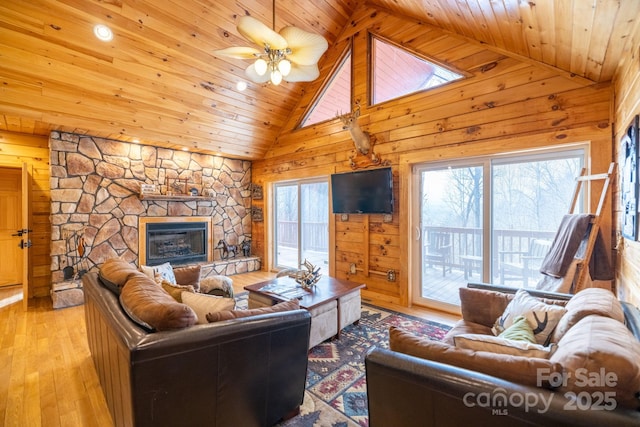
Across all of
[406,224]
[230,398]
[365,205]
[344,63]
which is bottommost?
[230,398]

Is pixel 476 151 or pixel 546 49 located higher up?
pixel 546 49

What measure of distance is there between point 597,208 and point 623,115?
815mm

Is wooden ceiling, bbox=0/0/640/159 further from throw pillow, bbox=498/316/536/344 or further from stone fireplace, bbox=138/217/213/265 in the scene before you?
throw pillow, bbox=498/316/536/344

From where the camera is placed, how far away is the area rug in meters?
1.84

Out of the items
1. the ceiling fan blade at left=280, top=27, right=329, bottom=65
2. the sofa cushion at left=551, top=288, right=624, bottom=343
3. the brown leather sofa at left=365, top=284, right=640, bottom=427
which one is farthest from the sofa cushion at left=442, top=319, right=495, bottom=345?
the ceiling fan blade at left=280, top=27, right=329, bottom=65

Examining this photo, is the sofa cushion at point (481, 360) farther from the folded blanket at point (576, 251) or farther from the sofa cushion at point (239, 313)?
the folded blanket at point (576, 251)

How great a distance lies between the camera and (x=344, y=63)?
481cm

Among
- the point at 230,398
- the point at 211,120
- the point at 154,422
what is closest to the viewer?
the point at 154,422

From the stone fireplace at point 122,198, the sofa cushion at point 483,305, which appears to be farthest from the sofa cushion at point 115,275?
the stone fireplace at point 122,198

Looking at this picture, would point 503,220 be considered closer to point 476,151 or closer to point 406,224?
point 476,151

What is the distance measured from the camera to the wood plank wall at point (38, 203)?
434 centimetres

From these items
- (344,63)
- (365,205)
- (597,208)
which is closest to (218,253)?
(365,205)

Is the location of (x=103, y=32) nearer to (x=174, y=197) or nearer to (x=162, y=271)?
(x=174, y=197)

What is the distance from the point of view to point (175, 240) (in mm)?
5402
